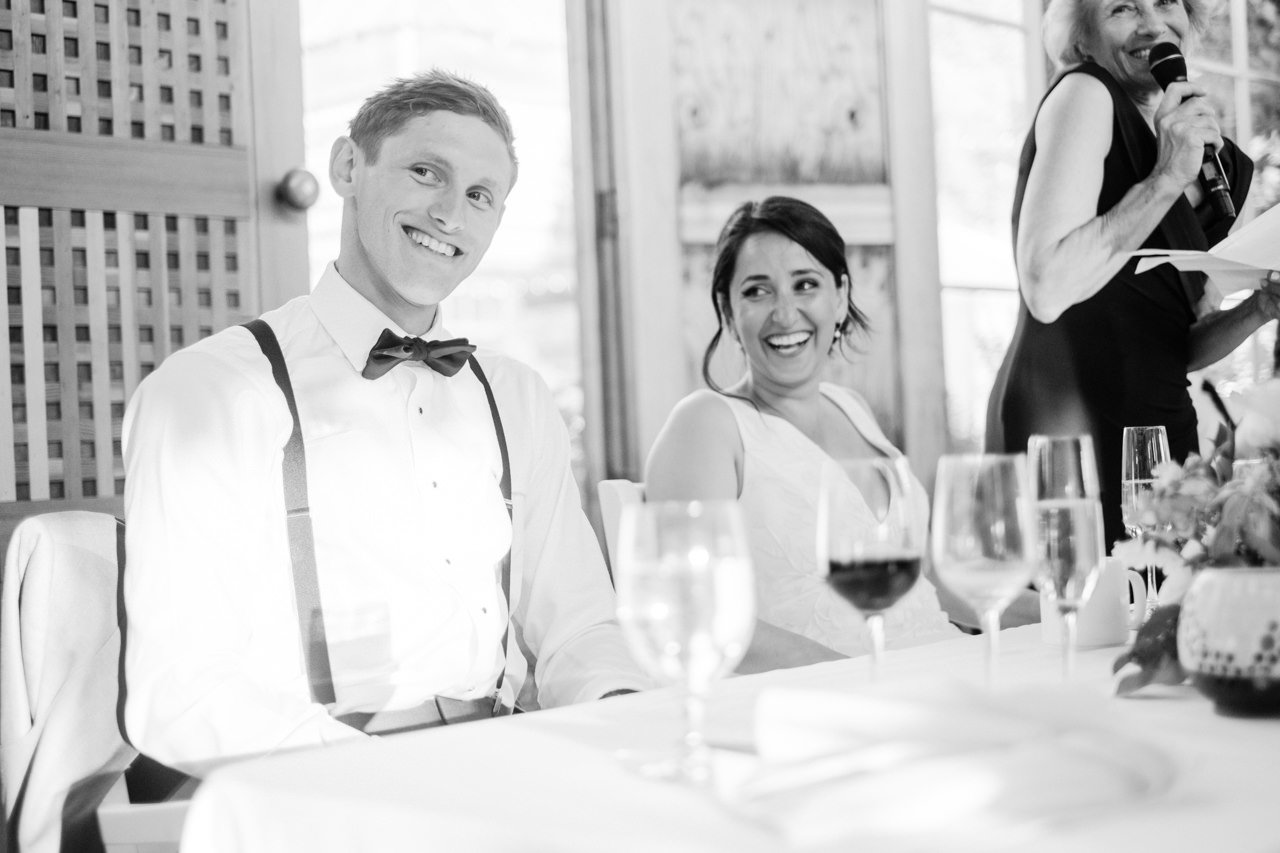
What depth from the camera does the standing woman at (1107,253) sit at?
242 cm

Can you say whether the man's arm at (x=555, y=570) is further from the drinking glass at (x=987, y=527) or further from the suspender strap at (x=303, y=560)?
the drinking glass at (x=987, y=527)

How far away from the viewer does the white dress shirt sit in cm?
132

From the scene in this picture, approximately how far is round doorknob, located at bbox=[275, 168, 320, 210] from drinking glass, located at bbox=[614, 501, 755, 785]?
1725 millimetres

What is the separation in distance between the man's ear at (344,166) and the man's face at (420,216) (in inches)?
0.7

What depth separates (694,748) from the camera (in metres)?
0.82

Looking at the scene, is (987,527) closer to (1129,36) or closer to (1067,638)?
(1067,638)

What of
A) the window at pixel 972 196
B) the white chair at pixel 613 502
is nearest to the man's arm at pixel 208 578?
the white chair at pixel 613 502

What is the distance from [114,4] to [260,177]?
356mm

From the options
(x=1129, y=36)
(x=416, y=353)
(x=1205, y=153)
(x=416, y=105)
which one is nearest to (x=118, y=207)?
(x=416, y=105)

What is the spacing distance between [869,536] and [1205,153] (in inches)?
75.1

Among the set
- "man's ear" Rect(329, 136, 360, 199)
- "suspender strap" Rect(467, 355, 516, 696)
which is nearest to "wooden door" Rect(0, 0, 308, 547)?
"man's ear" Rect(329, 136, 360, 199)

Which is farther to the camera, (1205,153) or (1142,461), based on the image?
(1205,153)

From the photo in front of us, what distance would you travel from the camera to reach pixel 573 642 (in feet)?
5.51

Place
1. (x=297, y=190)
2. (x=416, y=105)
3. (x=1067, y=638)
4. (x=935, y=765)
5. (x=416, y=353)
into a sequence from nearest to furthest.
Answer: (x=935, y=765) < (x=1067, y=638) < (x=416, y=353) < (x=416, y=105) < (x=297, y=190)
